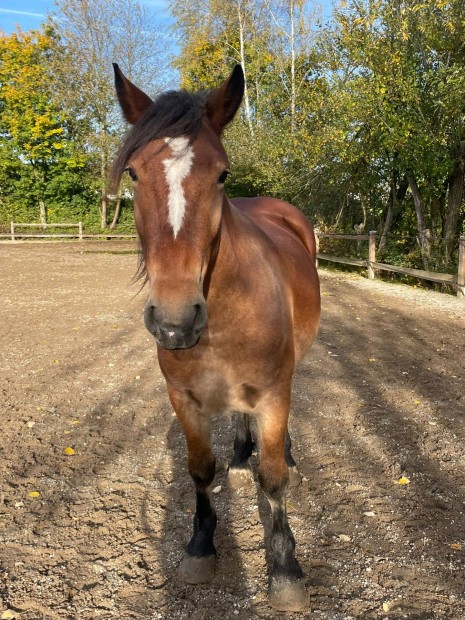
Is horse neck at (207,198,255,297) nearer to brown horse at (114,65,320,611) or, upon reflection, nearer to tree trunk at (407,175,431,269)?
brown horse at (114,65,320,611)

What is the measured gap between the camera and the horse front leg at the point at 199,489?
2293 mm

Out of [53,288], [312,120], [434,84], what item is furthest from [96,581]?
[312,120]

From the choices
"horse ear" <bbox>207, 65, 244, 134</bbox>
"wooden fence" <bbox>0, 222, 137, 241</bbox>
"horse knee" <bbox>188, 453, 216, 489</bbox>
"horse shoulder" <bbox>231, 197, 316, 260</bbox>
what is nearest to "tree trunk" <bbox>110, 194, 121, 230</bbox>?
"wooden fence" <bbox>0, 222, 137, 241</bbox>

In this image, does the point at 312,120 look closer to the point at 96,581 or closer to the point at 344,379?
the point at 344,379

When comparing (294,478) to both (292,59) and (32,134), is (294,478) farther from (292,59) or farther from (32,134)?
(32,134)

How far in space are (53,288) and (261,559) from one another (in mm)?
9944

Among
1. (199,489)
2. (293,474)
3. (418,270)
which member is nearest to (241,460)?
(293,474)

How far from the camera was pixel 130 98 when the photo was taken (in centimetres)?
197

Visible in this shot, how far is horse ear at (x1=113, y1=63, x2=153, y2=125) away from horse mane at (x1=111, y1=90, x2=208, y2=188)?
0.51ft

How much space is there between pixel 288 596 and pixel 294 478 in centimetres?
100

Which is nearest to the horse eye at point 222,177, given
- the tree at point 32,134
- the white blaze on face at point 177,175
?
the white blaze on face at point 177,175

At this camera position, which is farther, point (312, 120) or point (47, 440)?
point (312, 120)

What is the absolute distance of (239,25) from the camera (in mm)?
20766

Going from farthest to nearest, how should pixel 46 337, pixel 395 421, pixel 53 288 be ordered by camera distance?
pixel 53 288
pixel 46 337
pixel 395 421
